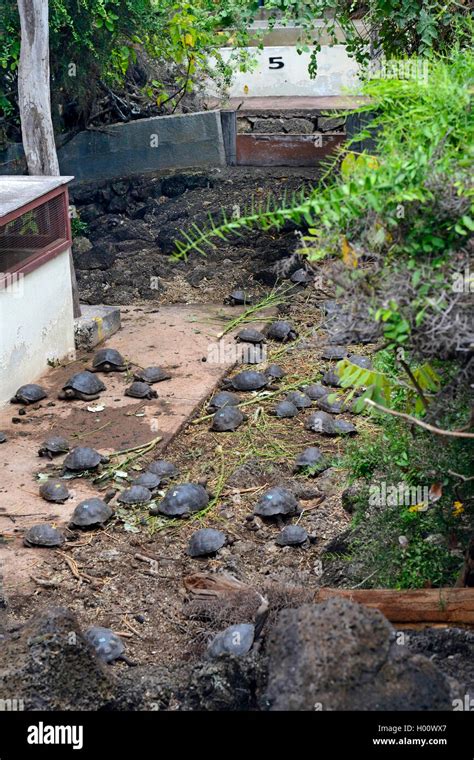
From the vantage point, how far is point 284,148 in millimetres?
12383

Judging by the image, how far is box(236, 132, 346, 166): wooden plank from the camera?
479 inches

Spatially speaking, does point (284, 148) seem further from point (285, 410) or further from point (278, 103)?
point (285, 410)

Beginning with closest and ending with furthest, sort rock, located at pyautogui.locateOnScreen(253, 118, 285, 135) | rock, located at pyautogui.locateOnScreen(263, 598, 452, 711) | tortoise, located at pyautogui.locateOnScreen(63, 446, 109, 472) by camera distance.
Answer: rock, located at pyautogui.locateOnScreen(263, 598, 452, 711) → tortoise, located at pyautogui.locateOnScreen(63, 446, 109, 472) → rock, located at pyautogui.locateOnScreen(253, 118, 285, 135)

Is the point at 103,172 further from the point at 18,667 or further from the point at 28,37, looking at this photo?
the point at 18,667

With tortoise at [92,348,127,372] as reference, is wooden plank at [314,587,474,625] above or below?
above

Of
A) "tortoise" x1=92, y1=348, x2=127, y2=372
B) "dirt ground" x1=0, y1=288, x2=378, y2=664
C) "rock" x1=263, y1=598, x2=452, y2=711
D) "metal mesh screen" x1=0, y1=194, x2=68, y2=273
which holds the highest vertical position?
"metal mesh screen" x1=0, y1=194, x2=68, y2=273

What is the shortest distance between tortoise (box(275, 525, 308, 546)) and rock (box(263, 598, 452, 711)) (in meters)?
2.69

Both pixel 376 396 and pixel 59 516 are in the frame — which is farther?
pixel 59 516

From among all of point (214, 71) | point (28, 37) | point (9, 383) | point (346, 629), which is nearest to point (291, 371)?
point (9, 383)

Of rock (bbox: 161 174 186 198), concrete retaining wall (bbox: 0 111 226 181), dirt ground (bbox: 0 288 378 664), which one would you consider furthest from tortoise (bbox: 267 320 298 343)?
concrete retaining wall (bbox: 0 111 226 181)

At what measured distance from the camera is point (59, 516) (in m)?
6.00

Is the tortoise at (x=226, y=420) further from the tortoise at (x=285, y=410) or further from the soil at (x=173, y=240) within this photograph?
the soil at (x=173, y=240)

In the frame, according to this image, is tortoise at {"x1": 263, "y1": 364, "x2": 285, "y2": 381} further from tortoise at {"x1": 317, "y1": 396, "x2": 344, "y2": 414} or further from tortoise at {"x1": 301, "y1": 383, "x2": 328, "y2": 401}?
tortoise at {"x1": 317, "y1": 396, "x2": 344, "y2": 414}

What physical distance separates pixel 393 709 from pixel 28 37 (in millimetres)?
7088
